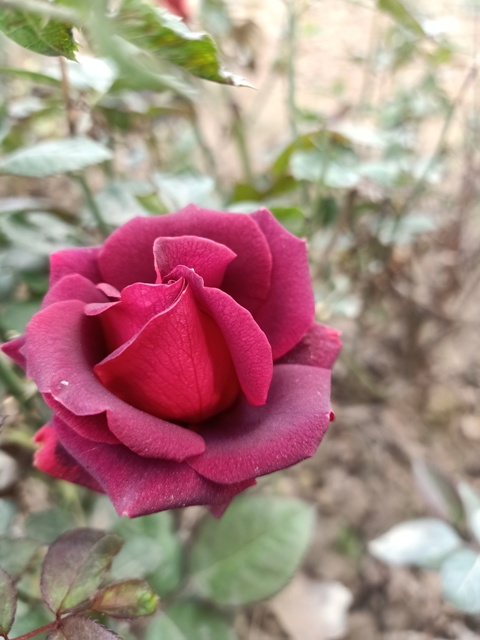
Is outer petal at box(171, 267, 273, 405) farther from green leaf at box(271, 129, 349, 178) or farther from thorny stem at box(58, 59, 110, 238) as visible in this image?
green leaf at box(271, 129, 349, 178)

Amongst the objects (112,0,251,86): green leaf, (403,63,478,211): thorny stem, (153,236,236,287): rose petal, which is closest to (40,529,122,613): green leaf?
(153,236,236,287): rose petal

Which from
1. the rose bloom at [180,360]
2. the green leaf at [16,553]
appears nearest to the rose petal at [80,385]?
the rose bloom at [180,360]

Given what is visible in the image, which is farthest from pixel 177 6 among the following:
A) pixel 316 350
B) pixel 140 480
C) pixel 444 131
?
pixel 140 480

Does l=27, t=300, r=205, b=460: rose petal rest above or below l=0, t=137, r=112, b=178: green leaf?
below

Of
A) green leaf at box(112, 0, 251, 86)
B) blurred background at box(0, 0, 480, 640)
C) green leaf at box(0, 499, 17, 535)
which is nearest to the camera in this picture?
green leaf at box(112, 0, 251, 86)

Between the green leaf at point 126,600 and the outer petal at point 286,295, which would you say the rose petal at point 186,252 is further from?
the green leaf at point 126,600
